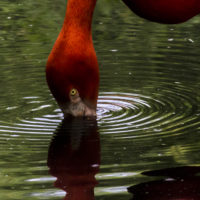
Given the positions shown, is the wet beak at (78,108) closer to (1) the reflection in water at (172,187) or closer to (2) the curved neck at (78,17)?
(2) the curved neck at (78,17)

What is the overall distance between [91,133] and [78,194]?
1205 mm

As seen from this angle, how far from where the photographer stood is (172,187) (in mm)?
4500

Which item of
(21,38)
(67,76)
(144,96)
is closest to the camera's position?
(67,76)

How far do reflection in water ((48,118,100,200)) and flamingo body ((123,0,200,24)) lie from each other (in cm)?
105

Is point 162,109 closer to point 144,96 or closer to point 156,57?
point 144,96

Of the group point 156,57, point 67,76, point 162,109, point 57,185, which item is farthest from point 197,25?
point 57,185

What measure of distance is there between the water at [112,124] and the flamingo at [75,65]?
18 cm

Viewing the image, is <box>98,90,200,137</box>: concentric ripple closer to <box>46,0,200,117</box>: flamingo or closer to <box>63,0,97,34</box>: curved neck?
<box>46,0,200,117</box>: flamingo

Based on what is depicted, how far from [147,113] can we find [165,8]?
0.92 meters

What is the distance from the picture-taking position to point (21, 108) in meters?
6.19

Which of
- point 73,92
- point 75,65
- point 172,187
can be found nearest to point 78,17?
point 75,65

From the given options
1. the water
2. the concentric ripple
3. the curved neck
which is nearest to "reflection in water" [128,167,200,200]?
the water

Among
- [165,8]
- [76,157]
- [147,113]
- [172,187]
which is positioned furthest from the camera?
[165,8]

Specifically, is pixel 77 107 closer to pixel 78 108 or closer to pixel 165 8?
pixel 78 108
